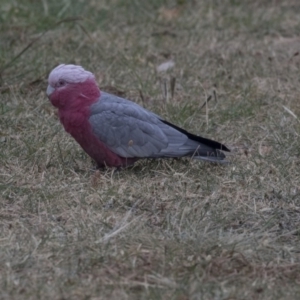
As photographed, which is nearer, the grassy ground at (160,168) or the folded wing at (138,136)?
the grassy ground at (160,168)

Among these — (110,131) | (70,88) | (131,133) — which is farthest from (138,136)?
(70,88)

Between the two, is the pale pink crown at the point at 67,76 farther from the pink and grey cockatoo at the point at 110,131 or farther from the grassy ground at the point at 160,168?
the grassy ground at the point at 160,168

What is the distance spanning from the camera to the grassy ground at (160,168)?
10.3 feet

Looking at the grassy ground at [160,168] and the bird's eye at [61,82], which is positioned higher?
the bird's eye at [61,82]

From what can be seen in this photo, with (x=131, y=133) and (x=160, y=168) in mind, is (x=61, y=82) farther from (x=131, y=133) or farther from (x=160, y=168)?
(x=160, y=168)

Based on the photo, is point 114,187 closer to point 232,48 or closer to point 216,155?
point 216,155

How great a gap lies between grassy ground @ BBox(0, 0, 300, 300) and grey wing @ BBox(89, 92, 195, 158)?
11cm

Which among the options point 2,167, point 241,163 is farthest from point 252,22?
point 2,167

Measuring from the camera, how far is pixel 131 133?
14.0 feet

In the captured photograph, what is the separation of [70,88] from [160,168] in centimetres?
61

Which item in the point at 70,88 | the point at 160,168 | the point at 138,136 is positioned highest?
the point at 70,88

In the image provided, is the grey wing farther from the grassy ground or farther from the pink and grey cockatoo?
the grassy ground

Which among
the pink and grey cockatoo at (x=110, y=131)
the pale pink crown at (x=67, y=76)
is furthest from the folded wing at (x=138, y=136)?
the pale pink crown at (x=67, y=76)

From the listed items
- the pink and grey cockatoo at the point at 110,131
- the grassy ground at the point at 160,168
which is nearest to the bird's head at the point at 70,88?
Result: the pink and grey cockatoo at the point at 110,131
